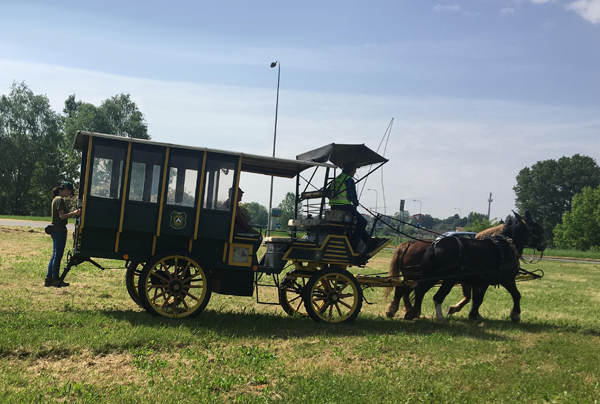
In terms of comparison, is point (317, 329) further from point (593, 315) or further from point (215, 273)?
point (593, 315)

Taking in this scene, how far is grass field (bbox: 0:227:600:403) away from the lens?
532 cm

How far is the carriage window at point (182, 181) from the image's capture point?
8.25m

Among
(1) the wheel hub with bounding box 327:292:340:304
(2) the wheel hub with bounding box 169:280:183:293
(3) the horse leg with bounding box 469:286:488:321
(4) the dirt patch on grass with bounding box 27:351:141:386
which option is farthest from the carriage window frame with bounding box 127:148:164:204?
(3) the horse leg with bounding box 469:286:488:321

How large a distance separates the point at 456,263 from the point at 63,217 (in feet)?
22.9

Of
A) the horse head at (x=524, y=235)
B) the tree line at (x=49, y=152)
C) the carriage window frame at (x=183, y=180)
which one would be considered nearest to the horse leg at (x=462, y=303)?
the horse head at (x=524, y=235)

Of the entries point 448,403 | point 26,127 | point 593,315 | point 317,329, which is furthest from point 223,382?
point 26,127

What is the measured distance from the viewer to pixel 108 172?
8062mm

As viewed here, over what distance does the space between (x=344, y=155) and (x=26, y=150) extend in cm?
→ 5789

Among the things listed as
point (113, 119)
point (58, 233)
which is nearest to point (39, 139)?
point (113, 119)

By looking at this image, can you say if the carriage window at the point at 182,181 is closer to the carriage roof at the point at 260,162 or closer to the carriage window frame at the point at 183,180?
the carriage window frame at the point at 183,180

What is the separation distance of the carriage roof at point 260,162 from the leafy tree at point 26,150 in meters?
56.1

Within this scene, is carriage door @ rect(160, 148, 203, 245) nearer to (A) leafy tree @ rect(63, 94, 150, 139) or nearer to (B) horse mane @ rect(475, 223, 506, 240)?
(B) horse mane @ rect(475, 223, 506, 240)

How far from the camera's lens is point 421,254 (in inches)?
419

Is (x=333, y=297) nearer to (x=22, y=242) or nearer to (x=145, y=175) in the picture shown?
(x=145, y=175)
